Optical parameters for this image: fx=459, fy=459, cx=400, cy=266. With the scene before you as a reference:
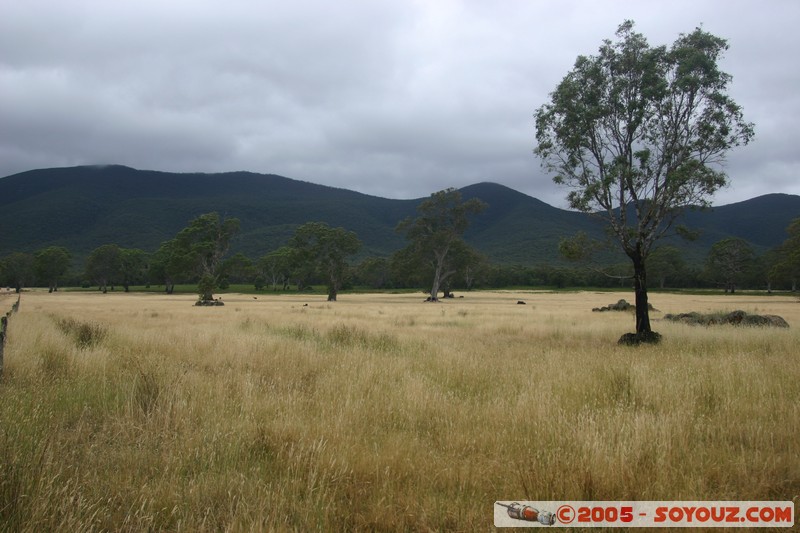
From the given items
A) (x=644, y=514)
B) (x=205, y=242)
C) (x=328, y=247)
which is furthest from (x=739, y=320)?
(x=205, y=242)

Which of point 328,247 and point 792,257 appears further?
point 328,247

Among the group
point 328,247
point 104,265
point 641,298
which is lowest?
point 641,298

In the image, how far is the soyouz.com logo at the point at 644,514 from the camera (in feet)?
11.6

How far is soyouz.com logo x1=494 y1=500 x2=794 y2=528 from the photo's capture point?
139 inches

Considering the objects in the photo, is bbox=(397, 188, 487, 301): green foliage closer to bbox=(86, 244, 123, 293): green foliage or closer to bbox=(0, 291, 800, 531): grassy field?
bbox=(0, 291, 800, 531): grassy field

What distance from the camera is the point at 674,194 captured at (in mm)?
17891

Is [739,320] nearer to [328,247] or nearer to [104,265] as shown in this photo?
[328,247]

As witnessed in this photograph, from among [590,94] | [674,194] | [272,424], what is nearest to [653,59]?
[590,94]

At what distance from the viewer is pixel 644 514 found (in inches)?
147

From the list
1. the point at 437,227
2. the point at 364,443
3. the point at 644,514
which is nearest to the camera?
the point at 644,514

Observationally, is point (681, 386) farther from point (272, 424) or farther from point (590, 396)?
point (272, 424)

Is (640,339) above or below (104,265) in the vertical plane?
below

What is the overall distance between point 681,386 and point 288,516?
714 centimetres

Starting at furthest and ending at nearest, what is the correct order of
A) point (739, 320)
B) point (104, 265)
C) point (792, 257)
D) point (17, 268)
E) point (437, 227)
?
point (17, 268), point (104, 265), point (437, 227), point (792, 257), point (739, 320)
